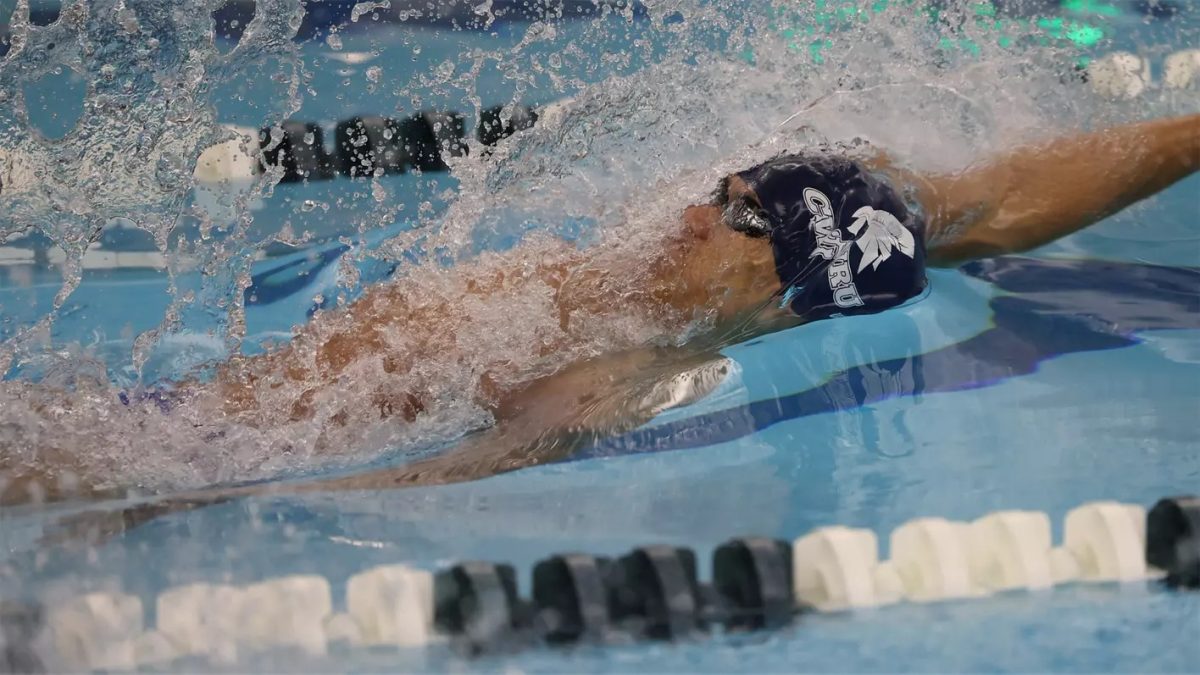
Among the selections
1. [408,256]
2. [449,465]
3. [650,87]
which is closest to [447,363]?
[449,465]

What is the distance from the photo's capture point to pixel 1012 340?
5.90 ft

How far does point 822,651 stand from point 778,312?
62cm

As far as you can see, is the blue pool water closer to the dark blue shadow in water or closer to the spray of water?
the dark blue shadow in water

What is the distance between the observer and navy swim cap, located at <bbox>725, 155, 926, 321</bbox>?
4.85ft

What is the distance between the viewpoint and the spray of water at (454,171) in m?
1.43

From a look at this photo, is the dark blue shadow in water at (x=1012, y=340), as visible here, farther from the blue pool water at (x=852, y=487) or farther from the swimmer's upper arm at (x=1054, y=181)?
the swimmer's upper arm at (x=1054, y=181)

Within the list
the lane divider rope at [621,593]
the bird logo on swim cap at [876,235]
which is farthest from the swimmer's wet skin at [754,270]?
the lane divider rope at [621,593]

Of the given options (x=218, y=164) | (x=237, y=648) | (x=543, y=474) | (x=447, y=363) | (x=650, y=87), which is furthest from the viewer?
(x=218, y=164)

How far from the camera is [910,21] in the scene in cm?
212

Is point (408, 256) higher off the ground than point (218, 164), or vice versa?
point (218, 164)

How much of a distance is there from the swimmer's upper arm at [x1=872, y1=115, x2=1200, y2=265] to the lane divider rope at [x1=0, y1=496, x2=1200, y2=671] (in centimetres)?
51

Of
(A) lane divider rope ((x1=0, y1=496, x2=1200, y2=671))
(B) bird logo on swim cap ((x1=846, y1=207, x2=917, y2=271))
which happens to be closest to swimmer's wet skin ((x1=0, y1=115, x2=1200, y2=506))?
(B) bird logo on swim cap ((x1=846, y1=207, x2=917, y2=271))

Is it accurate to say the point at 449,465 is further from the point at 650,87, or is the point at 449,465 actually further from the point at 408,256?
the point at 650,87

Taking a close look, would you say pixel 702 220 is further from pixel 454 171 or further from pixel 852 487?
pixel 454 171
